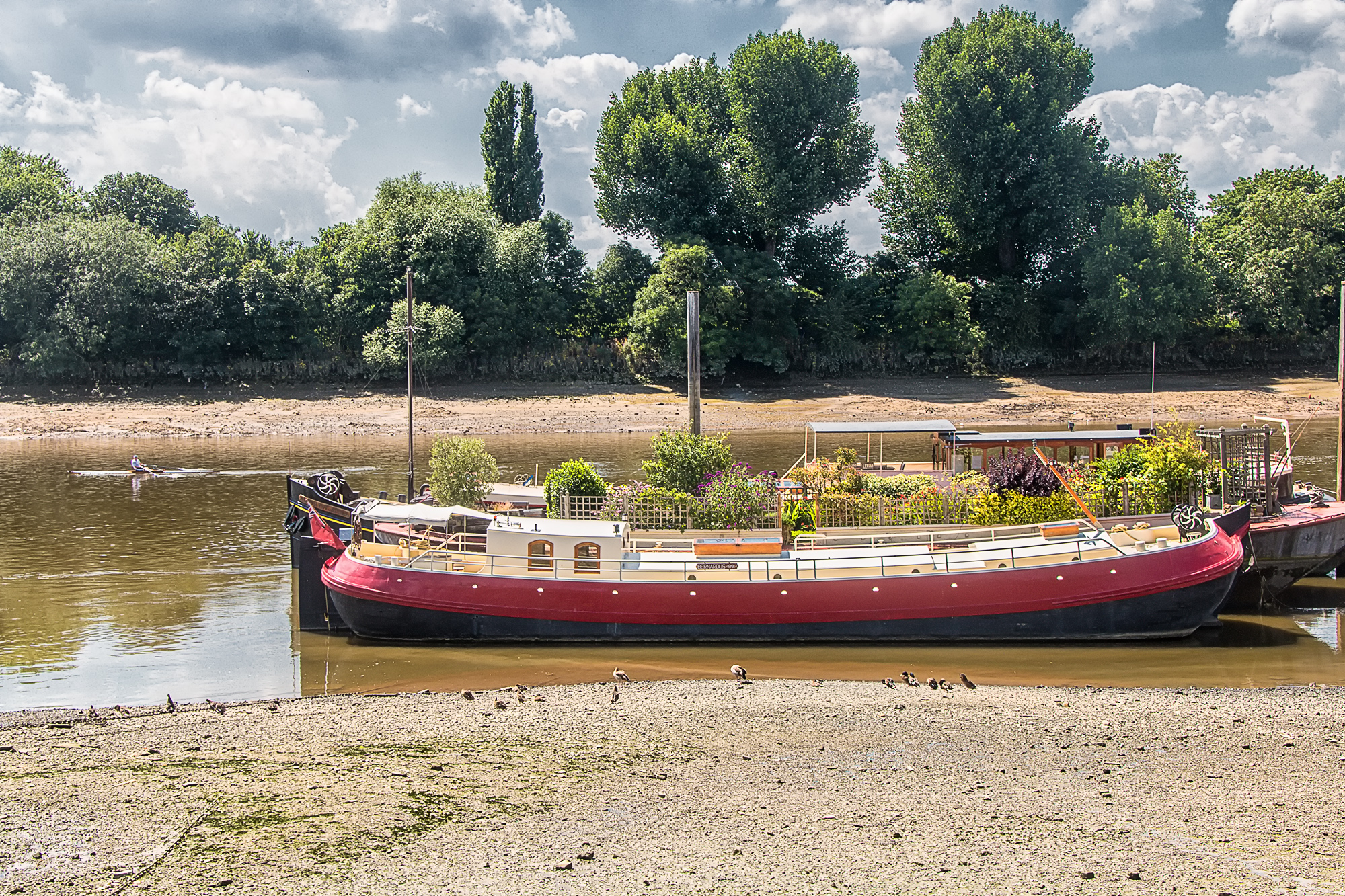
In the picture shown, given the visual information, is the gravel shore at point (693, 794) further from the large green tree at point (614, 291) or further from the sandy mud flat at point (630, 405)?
the large green tree at point (614, 291)

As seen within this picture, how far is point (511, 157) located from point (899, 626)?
53663 mm

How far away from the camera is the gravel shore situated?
31.2 feet

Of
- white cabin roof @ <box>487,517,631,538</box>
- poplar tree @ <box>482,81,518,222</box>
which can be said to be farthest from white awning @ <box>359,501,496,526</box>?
poplar tree @ <box>482,81,518,222</box>

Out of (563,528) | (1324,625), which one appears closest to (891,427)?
(563,528)

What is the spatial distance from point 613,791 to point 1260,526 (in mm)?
15345

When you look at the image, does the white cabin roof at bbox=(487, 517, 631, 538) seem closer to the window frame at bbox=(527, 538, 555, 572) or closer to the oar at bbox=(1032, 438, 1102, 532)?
the window frame at bbox=(527, 538, 555, 572)

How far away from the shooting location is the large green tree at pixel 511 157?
213ft

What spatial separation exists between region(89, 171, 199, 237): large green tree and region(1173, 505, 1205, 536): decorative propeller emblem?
241 feet

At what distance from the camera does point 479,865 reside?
9727mm

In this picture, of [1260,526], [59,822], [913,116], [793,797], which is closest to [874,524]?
[1260,526]

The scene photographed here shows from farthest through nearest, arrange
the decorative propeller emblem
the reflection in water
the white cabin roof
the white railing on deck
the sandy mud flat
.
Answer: the sandy mud flat
the decorative propeller emblem
the white cabin roof
the reflection in water
the white railing on deck

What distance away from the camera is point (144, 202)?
7825cm

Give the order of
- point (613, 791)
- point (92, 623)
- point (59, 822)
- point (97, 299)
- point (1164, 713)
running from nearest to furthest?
point (59, 822)
point (613, 791)
point (1164, 713)
point (92, 623)
point (97, 299)

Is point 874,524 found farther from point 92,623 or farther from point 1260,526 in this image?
point 92,623
